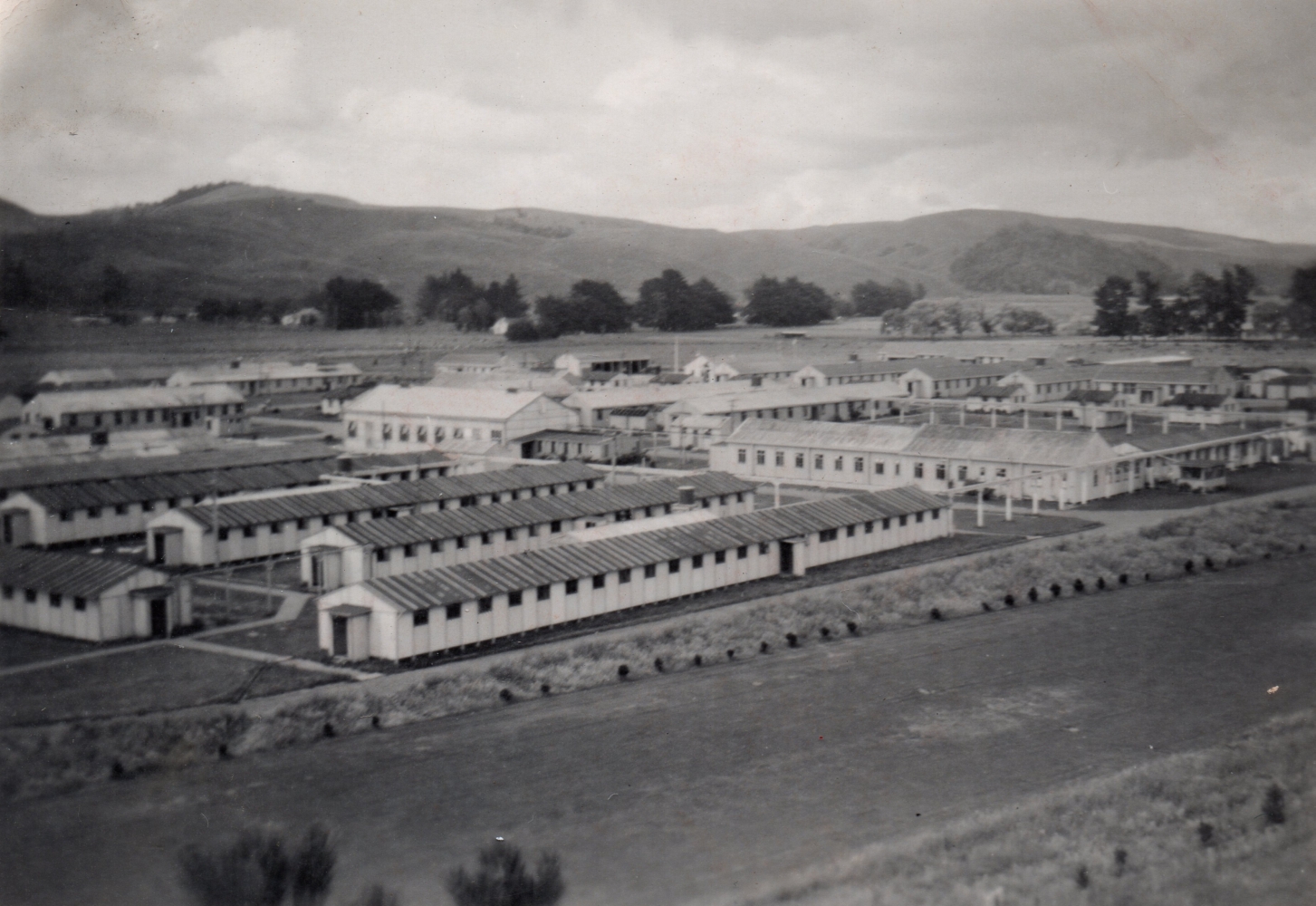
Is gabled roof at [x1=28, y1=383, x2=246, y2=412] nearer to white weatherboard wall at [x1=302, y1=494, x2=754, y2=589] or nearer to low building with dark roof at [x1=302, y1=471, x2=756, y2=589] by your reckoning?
white weatherboard wall at [x1=302, y1=494, x2=754, y2=589]

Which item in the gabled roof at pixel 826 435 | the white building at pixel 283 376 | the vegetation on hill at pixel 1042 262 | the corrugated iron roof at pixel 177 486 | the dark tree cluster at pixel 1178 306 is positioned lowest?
the corrugated iron roof at pixel 177 486

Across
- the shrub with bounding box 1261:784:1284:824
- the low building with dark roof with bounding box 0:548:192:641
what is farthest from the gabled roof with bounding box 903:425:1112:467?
the low building with dark roof with bounding box 0:548:192:641

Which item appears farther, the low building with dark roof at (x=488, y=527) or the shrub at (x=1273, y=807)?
the low building with dark roof at (x=488, y=527)

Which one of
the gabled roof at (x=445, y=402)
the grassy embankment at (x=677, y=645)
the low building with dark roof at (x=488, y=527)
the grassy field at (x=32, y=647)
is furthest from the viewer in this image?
the gabled roof at (x=445, y=402)

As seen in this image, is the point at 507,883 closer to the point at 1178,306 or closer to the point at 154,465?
the point at 154,465

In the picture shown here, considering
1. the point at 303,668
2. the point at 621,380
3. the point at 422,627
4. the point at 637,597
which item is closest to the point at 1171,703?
the point at 637,597

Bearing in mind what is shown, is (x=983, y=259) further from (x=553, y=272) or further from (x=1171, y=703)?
(x=1171, y=703)

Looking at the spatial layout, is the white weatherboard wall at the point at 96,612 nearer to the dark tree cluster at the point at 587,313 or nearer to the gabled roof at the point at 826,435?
the gabled roof at the point at 826,435


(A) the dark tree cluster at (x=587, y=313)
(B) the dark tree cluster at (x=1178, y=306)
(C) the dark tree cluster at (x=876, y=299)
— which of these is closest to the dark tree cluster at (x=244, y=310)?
(A) the dark tree cluster at (x=587, y=313)
